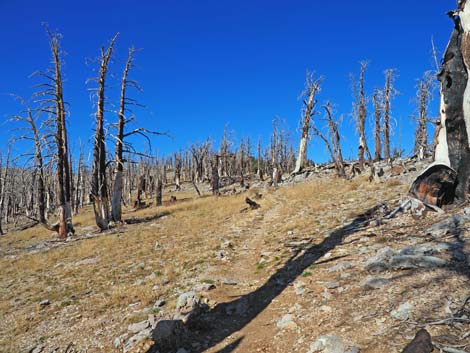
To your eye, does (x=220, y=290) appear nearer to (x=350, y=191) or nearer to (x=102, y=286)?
(x=102, y=286)

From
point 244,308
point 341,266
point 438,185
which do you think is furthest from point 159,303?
point 438,185

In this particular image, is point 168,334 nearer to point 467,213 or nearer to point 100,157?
point 467,213

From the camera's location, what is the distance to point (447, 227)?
6512 millimetres

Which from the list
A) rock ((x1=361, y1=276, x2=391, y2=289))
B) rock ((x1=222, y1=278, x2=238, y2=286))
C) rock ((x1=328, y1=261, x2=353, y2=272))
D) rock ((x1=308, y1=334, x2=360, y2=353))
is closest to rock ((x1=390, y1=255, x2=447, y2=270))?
rock ((x1=361, y1=276, x2=391, y2=289))

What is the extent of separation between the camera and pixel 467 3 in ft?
24.7

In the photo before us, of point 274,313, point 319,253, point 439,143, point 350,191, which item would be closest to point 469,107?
point 439,143

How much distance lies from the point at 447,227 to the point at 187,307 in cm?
574

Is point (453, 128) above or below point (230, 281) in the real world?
above

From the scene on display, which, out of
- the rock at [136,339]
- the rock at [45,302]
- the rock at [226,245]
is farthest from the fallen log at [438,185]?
the rock at [45,302]

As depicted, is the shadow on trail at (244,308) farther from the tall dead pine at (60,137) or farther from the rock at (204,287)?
the tall dead pine at (60,137)

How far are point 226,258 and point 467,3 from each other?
30.7 feet

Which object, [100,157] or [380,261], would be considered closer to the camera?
[380,261]

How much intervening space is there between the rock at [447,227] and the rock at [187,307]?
16.9ft

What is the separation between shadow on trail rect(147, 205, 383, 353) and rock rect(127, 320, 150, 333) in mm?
774
